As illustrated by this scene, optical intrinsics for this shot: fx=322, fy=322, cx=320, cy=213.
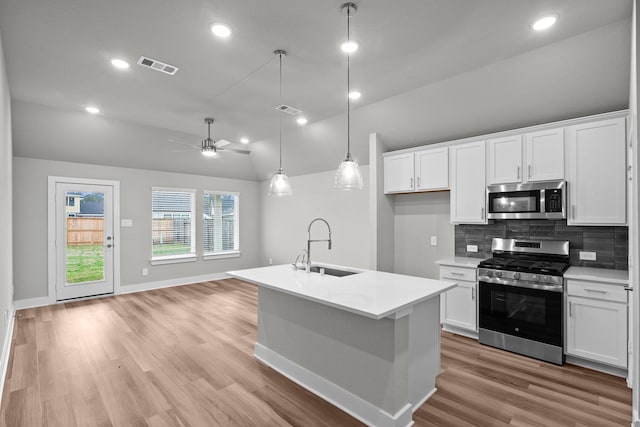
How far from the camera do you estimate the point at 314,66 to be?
325cm

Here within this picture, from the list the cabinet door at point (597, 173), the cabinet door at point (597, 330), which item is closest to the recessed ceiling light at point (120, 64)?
the cabinet door at point (597, 173)

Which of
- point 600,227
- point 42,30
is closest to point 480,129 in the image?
point 600,227

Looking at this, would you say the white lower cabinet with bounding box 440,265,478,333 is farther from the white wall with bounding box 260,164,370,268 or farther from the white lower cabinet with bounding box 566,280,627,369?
the white wall with bounding box 260,164,370,268

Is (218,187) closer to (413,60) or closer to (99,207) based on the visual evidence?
(99,207)

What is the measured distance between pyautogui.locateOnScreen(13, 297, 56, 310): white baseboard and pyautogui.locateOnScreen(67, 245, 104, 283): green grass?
39cm

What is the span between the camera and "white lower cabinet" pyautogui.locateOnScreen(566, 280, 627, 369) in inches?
111

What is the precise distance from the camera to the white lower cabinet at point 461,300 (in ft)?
12.1

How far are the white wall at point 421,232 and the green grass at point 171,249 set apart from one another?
4.50 meters

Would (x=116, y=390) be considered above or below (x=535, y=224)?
below

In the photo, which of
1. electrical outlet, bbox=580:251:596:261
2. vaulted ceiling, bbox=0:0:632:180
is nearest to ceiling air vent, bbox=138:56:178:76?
vaulted ceiling, bbox=0:0:632:180

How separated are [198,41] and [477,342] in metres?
4.18

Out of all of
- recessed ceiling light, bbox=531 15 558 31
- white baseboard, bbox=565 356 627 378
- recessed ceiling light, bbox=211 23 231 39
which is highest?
recessed ceiling light, bbox=211 23 231 39

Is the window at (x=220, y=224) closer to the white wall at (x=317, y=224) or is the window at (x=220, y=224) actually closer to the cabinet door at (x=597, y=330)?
the white wall at (x=317, y=224)

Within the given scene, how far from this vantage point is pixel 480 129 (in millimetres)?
3980
